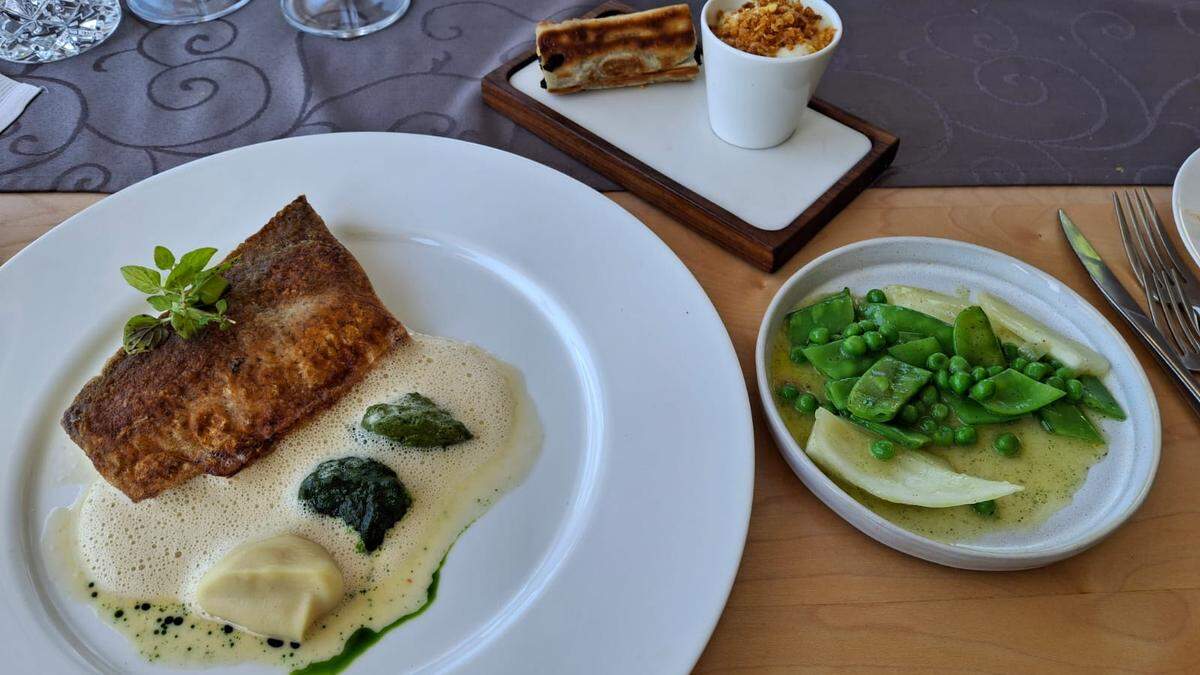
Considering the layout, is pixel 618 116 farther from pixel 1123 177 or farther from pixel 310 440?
pixel 1123 177

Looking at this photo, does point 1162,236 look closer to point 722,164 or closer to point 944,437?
point 944,437

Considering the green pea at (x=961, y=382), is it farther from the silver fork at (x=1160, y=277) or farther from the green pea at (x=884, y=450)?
the silver fork at (x=1160, y=277)

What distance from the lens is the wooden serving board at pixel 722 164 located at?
1863 millimetres

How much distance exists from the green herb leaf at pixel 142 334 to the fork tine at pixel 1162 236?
7.07 ft

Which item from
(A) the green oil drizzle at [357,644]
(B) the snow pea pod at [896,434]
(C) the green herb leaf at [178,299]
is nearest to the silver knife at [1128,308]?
(B) the snow pea pod at [896,434]

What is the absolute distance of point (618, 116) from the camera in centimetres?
213

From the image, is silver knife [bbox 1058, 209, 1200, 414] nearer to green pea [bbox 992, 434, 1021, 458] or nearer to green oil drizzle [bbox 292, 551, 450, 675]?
green pea [bbox 992, 434, 1021, 458]

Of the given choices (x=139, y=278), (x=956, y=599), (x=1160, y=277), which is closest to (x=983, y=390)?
(x=956, y=599)

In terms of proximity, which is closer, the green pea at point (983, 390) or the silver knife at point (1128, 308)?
the green pea at point (983, 390)

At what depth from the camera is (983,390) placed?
1446 millimetres

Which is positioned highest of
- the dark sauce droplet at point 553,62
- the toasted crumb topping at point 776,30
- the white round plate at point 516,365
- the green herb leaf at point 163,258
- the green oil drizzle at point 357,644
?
the toasted crumb topping at point 776,30

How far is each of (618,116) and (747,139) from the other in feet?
1.15

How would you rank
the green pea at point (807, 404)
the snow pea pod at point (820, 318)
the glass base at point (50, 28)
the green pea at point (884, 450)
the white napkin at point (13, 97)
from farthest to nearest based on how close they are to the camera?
1. the glass base at point (50, 28)
2. the white napkin at point (13, 97)
3. the snow pea pod at point (820, 318)
4. the green pea at point (807, 404)
5. the green pea at point (884, 450)

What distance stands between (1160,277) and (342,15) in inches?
93.2
